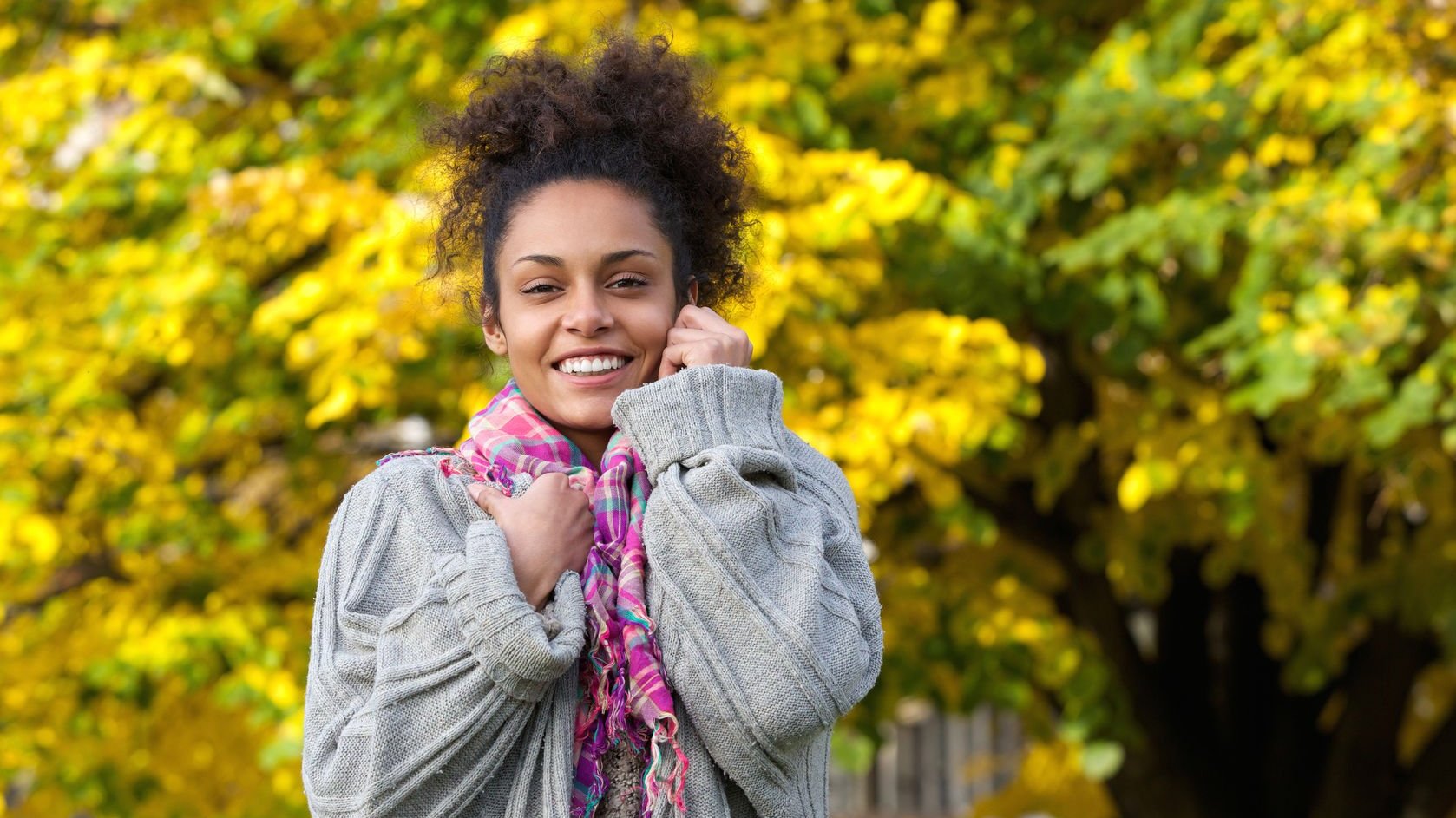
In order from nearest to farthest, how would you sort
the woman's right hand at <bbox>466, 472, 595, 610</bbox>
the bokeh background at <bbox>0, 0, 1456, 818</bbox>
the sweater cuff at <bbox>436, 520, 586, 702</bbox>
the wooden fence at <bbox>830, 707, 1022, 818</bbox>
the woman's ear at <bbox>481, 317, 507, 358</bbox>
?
the sweater cuff at <bbox>436, 520, 586, 702</bbox> < the woman's right hand at <bbox>466, 472, 595, 610</bbox> < the woman's ear at <bbox>481, 317, 507, 358</bbox> < the bokeh background at <bbox>0, 0, 1456, 818</bbox> < the wooden fence at <bbox>830, 707, 1022, 818</bbox>

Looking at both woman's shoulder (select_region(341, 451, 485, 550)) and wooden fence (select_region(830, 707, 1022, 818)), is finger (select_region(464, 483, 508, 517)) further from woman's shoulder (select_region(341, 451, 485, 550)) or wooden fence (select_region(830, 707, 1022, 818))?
wooden fence (select_region(830, 707, 1022, 818))

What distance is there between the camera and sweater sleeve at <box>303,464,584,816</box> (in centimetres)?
170

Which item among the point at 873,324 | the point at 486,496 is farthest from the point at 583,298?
the point at 873,324

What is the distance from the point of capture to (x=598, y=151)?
2.00 meters

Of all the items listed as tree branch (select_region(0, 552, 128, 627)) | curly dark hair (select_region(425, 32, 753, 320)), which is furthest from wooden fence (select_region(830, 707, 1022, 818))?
curly dark hair (select_region(425, 32, 753, 320))

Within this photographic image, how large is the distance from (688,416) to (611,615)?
0.79ft

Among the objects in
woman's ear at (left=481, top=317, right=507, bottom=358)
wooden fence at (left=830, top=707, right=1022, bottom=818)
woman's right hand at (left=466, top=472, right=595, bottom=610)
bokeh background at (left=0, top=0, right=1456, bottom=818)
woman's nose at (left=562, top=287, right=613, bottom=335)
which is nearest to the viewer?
woman's right hand at (left=466, top=472, right=595, bottom=610)

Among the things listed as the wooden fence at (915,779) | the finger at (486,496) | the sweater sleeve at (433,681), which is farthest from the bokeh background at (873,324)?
the wooden fence at (915,779)

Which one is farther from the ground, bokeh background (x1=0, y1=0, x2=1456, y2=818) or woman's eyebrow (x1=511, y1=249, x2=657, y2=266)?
bokeh background (x1=0, y1=0, x2=1456, y2=818)

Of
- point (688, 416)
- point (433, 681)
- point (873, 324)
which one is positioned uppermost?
point (873, 324)

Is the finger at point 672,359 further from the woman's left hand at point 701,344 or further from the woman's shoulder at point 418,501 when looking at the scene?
the woman's shoulder at point 418,501

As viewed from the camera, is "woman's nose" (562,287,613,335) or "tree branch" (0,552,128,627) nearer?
"woman's nose" (562,287,613,335)

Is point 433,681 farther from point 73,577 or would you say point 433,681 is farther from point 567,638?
point 73,577

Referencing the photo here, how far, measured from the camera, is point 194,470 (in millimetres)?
5836
